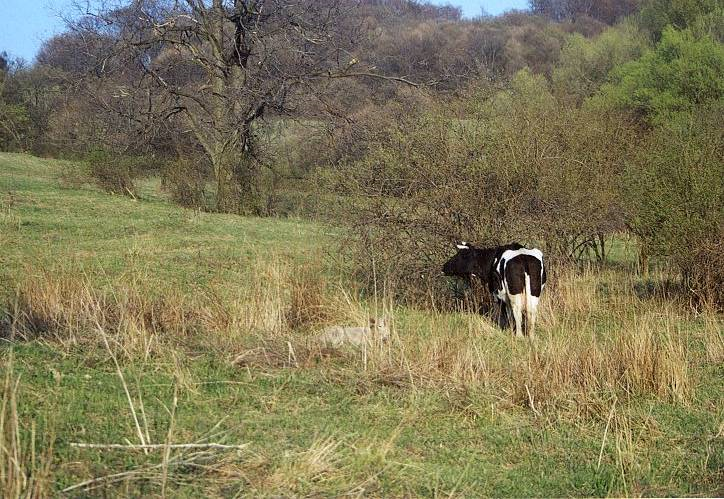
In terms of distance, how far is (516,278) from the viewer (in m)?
11.5

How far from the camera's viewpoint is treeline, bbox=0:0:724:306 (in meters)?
13.6

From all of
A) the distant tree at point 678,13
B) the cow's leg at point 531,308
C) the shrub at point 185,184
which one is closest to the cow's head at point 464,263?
the cow's leg at point 531,308

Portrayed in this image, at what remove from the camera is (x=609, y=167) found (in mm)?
17531

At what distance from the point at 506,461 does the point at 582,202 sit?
364 inches

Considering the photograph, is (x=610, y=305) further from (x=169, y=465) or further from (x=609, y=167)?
(x=169, y=465)

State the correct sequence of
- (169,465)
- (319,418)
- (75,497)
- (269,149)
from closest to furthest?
(75,497) → (169,465) → (319,418) → (269,149)

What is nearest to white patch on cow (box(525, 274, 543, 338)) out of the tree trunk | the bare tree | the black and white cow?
the black and white cow

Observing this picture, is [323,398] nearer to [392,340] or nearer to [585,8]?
[392,340]

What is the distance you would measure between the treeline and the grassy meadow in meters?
1.58

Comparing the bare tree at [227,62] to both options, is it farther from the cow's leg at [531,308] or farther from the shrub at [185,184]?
the cow's leg at [531,308]

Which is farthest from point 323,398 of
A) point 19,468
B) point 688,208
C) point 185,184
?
point 185,184

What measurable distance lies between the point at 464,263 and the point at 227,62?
16.9m

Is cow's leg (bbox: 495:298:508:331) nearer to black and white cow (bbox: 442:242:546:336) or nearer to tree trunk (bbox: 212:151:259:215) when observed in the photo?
black and white cow (bbox: 442:242:546:336)

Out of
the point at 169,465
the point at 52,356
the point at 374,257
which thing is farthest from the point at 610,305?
the point at 169,465
